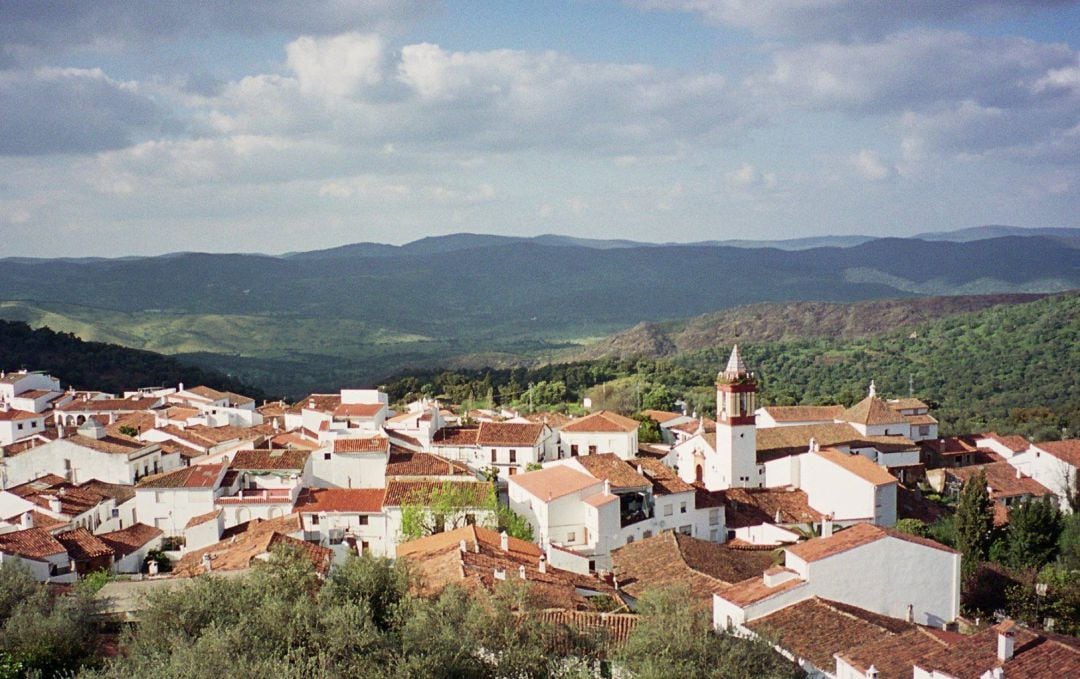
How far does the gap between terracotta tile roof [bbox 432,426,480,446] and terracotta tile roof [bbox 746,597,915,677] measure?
21092 millimetres

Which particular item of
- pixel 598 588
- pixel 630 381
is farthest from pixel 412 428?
pixel 630 381

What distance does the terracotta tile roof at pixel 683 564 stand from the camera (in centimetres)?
2758

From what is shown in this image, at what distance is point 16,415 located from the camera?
162 feet

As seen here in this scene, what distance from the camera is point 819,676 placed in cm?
2089

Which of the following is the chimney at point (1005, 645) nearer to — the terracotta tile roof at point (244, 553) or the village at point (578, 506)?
the village at point (578, 506)

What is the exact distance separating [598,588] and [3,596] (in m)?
14.5

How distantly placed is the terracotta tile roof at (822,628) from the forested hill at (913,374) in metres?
39.4

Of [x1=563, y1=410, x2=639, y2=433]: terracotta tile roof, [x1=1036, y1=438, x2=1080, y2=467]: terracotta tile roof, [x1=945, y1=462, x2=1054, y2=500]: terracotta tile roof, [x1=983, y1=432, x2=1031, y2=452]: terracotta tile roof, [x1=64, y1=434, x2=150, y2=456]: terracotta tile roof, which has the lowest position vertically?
[x1=945, y1=462, x2=1054, y2=500]: terracotta tile roof

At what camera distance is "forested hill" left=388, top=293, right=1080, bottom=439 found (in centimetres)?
6875

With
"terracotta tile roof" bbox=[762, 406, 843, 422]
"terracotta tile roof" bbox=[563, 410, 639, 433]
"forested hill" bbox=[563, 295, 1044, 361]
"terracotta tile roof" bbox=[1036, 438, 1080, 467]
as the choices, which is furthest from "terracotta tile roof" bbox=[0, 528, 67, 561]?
"forested hill" bbox=[563, 295, 1044, 361]

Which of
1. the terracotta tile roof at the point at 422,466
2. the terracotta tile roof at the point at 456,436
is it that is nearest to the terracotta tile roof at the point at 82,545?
the terracotta tile roof at the point at 422,466

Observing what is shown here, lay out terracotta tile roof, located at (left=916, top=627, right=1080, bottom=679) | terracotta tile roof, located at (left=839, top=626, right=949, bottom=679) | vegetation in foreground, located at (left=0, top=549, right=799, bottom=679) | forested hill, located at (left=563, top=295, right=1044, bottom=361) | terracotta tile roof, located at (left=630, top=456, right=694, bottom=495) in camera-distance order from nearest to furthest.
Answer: vegetation in foreground, located at (left=0, top=549, right=799, bottom=679)
terracotta tile roof, located at (left=916, top=627, right=1080, bottom=679)
terracotta tile roof, located at (left=839, top=626, right=949, bottom=679)
terracotta tile roof, located at (left=630, top=456, right=694, bottom=495)
forested hill, located at (left=563, top=295, right=1044, bottom=361)

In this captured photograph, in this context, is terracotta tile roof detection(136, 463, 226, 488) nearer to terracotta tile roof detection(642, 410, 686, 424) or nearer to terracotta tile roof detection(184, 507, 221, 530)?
terracotta tile roof detection(184, 507, 221, 530)

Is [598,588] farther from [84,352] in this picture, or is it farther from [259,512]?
[84,352]
